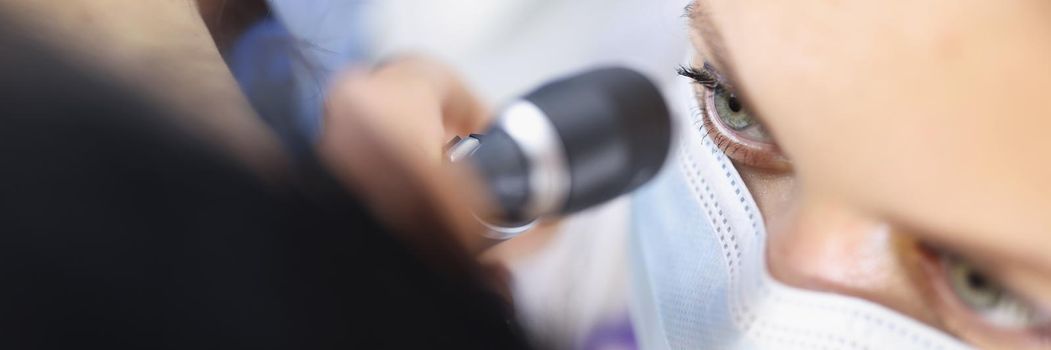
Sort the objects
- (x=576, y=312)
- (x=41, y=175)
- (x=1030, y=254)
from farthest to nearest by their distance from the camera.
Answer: (x=576, y=312) < (x=1030, y=254) < (x=41, y=175)

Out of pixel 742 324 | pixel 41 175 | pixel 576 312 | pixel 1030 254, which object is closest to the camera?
pixel 41 175

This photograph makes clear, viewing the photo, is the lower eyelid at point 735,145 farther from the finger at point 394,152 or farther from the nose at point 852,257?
the finger at point 394,152

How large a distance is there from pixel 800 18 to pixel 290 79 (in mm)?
318

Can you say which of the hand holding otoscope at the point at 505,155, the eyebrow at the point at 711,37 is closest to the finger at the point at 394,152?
the hand holding otoscope at the point at 505,155

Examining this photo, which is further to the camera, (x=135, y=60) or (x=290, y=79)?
(x=290, y=79)

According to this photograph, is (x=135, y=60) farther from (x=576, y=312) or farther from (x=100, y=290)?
(x=576, y=312)

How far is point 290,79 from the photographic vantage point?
51 centimetres

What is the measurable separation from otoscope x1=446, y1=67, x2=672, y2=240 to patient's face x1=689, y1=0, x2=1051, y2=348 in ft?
0.28

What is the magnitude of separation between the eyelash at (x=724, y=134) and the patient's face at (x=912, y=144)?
0.05m

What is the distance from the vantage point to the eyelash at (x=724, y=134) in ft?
1.95

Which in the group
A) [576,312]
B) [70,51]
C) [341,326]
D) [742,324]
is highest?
[70,51]

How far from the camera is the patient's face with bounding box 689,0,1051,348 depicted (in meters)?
0.41

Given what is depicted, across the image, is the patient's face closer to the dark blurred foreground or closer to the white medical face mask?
the white medical face mask

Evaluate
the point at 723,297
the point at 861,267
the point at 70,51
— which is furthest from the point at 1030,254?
the point at 70,51
